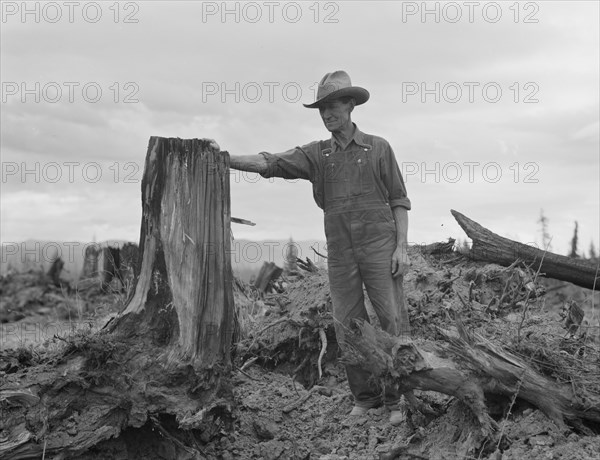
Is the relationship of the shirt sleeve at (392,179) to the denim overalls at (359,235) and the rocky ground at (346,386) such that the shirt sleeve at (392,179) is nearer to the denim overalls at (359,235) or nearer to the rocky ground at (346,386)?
the denim overalls at (359,235)

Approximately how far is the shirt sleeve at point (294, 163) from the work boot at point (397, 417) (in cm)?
204

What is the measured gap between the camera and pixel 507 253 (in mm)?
9828

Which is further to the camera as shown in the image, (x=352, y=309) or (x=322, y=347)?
(x=322, y=347)

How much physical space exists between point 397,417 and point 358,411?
45 centimetres

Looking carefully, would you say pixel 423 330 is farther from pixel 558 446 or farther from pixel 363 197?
pixel 558 446

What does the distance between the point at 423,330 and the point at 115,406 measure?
328cm

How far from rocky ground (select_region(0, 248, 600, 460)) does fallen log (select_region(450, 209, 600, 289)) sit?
0.17 metres

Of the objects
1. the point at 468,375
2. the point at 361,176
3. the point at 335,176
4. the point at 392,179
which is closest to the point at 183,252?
the point at 335,176

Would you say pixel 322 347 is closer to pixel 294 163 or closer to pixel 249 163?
pixel 294 163

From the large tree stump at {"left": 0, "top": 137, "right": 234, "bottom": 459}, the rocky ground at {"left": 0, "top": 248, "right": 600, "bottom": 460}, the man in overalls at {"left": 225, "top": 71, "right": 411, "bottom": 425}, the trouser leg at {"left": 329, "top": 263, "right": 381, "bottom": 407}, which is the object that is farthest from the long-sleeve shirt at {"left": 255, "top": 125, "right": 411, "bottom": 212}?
the rocky ground at {"left": 0, "top": 248, "right": 600, "bottom": 460}

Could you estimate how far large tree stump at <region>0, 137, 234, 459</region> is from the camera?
6.02 metres

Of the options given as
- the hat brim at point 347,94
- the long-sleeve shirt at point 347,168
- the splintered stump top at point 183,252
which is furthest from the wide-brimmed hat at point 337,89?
the splintered stump top at point 183,252

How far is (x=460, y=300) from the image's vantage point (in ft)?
28.0

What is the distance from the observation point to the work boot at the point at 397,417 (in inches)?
261
